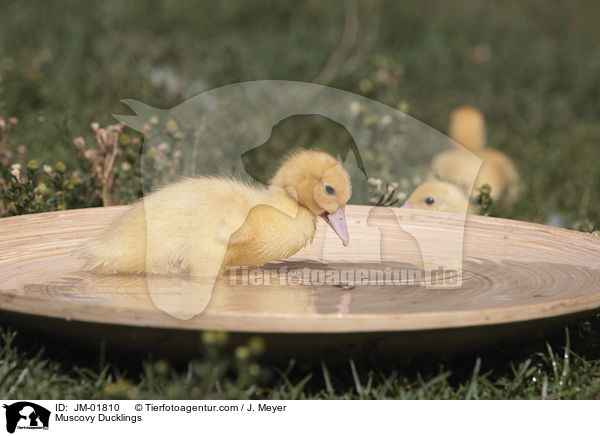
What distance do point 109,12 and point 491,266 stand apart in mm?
6558

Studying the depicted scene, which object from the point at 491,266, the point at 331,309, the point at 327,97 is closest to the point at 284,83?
the point at 327,97

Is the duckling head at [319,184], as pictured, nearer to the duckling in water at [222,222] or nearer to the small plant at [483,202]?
the duckling in water at [222,222]

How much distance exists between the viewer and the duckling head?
9.70 feet

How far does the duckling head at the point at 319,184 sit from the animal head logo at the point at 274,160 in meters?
0.03

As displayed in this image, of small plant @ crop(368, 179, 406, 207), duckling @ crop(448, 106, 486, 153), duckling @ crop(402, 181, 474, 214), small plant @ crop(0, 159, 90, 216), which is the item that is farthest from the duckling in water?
duckling @ crop(448, 106, 486, 153)

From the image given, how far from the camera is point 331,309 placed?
99.7 inches

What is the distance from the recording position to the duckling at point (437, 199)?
409 cm

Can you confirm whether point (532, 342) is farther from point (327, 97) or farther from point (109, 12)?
point (109, 12)

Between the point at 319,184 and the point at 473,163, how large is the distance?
1960 millimetres

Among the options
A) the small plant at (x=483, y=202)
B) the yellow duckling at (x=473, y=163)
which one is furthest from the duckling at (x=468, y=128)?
the small plant at (x=483, y=202)
